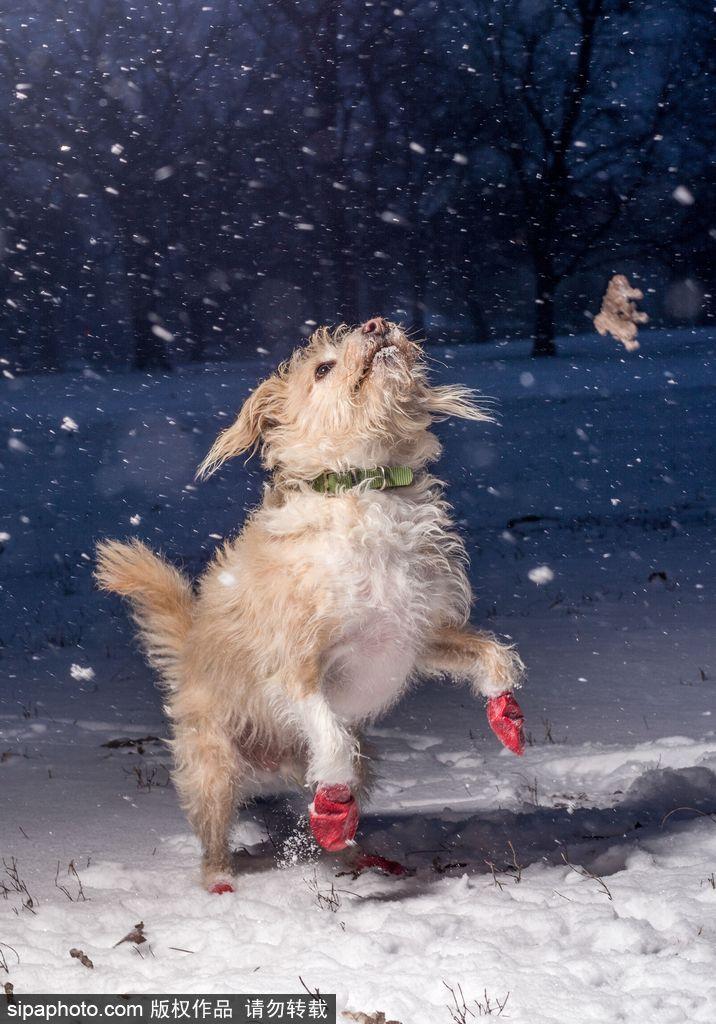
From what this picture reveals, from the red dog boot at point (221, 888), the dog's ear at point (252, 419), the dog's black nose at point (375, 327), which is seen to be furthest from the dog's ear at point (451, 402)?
the red dog boot at point (221, 888)

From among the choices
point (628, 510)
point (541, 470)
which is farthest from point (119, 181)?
point (628, 510)

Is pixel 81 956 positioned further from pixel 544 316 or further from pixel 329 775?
pixel 544 316

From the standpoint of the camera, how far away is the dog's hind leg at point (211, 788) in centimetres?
445

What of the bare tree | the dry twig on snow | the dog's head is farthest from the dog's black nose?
the bare tree

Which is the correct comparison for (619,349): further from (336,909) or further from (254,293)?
(336,909)

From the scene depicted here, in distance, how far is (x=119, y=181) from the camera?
16062mm

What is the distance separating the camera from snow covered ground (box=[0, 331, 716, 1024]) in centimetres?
342

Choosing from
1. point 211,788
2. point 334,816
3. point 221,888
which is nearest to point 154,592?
point 211,788

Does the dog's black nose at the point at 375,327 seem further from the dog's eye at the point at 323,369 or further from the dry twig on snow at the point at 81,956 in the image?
the dry twig on snow at the point at 81,956

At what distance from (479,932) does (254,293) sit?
1288 centimetres

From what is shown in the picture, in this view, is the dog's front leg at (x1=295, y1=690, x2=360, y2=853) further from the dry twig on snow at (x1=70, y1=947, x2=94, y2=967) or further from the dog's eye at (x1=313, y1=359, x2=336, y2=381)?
the dog's eye at (x1=313, y1=359, x2=336, y2=381)

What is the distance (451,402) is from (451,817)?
1888 mm

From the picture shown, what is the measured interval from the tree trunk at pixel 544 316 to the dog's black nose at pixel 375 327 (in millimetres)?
13160

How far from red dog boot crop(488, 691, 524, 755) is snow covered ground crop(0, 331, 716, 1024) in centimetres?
52
